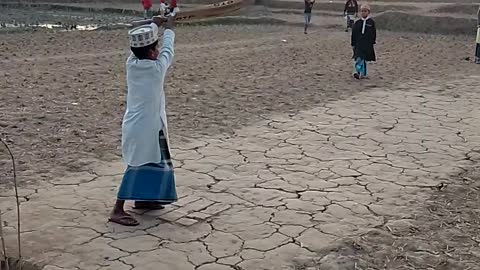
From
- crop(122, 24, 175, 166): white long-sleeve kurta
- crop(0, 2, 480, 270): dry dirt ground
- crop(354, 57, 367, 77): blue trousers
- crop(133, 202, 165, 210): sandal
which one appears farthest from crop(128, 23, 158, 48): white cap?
crop(354, 57, 367, 77): blue trousers

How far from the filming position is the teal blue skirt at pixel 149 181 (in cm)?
461

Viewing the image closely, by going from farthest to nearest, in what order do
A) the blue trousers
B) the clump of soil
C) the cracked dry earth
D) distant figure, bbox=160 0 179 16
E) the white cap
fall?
the blue trousers → distant figure, bbox=160 0 179 16 → the white cap → the cracked dry earth → the clump of soil

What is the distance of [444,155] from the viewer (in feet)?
21.6

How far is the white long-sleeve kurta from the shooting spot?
453cm

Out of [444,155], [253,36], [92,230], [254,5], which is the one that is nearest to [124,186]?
[92,230]

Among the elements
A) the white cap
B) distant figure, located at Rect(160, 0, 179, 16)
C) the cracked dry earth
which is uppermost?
distant figure, located at Rect(160, 0, 179, 16)

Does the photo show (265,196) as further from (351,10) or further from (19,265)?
(351,10)

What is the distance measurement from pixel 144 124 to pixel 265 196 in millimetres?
1254

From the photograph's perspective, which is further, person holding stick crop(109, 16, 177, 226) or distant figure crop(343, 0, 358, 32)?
distant figure crop(343, 0, 358, 32)

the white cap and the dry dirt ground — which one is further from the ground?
the white cap

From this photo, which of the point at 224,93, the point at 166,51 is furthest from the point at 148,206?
the point at 224,93

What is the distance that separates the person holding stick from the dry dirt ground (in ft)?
3.97

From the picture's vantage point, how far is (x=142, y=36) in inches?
175

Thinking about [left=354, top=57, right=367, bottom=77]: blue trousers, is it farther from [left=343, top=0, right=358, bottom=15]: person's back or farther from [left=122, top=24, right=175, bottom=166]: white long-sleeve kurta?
[left=343, top=0, right=358, bottom=15]: person's back
